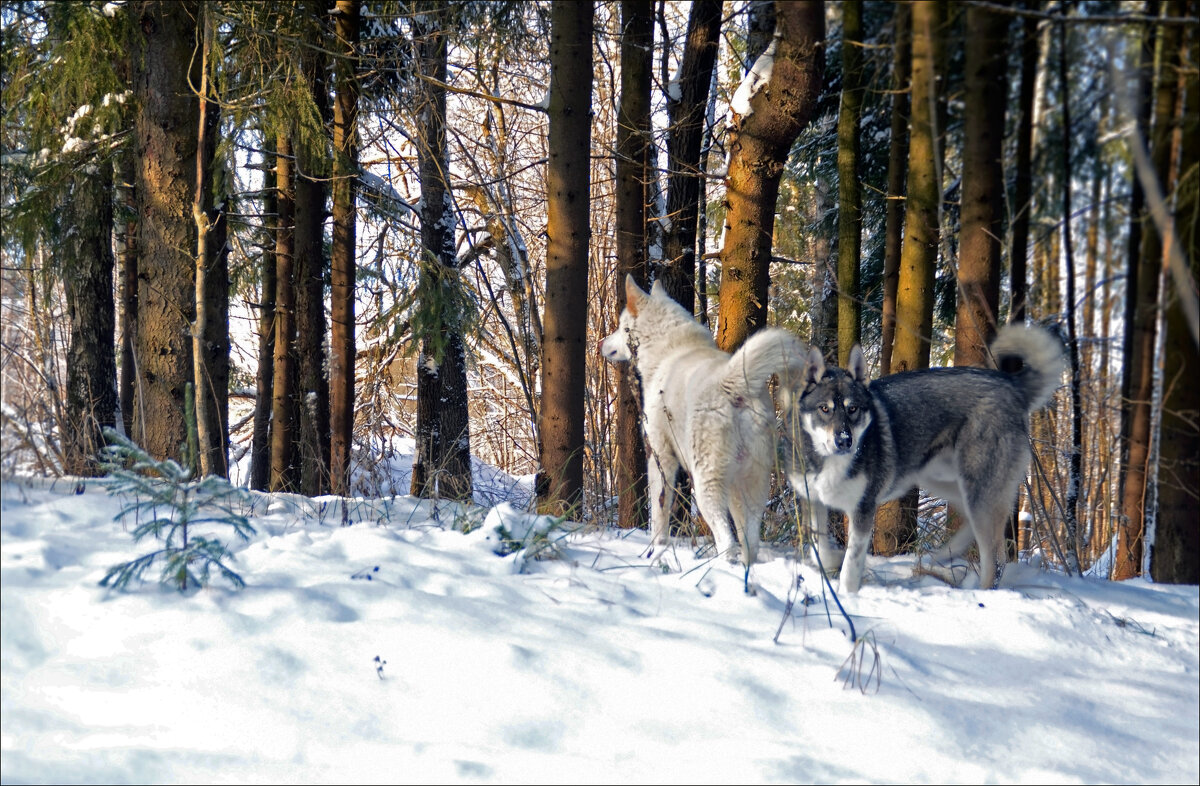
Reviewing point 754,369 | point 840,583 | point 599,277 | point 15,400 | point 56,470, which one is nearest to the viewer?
point 15,400

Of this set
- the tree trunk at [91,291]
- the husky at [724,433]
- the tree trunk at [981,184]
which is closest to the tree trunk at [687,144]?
the husky at [724,433]

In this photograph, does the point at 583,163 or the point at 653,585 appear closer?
the point at 653,585

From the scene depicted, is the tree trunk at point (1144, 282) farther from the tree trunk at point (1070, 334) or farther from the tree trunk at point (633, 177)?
the tree trunk at point (633, 177)

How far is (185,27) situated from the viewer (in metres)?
7.62

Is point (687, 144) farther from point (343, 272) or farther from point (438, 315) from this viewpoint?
point (343, 272)

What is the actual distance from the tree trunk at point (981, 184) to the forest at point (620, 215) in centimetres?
2

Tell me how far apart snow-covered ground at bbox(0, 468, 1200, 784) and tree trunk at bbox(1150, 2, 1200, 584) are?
10.8 inches

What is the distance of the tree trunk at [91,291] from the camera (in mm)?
11281

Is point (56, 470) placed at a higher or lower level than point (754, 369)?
lower

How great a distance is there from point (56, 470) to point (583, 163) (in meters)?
4.73

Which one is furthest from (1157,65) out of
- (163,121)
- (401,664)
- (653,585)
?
(163,121)

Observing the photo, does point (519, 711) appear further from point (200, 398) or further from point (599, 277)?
point (599, 277)

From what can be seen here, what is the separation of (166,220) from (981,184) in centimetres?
675

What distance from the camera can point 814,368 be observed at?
16.0ft
